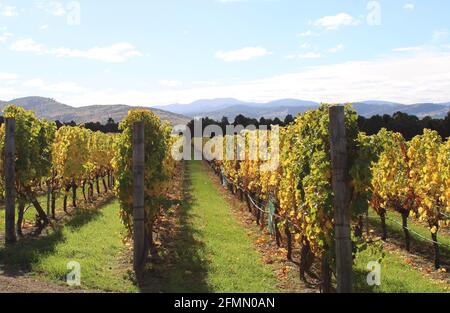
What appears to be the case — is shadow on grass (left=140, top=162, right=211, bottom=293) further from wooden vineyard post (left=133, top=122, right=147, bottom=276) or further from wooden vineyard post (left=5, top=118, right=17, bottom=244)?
wooden vineyard post (left=5, top=118, right=17, bottom=244)

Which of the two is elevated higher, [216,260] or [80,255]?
[80,255]

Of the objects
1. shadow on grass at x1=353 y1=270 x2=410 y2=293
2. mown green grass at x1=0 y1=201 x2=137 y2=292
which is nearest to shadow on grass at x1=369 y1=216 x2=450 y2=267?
shadow on grass at x1=353 y1=270 x2=410 y2=293

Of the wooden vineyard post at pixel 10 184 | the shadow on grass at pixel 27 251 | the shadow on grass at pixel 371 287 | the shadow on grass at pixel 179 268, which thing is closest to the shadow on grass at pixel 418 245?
the shadow on grass at pixel 371 287

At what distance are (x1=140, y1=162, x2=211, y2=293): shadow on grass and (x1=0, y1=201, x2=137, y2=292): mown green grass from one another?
22.0 inches

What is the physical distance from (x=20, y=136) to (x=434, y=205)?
12360 mm

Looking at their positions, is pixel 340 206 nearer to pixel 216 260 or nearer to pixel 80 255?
pixel 216 260

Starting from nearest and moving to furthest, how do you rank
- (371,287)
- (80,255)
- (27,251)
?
(371,287) → (80,255) → (27,251)

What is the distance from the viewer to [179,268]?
425 inches

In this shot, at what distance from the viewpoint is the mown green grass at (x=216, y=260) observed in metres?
9.54

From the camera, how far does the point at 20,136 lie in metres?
13.7

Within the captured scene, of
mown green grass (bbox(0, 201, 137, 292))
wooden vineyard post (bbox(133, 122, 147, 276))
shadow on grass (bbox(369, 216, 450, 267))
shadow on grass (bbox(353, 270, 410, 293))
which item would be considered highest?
wooden vineyard post (bbox(133, 122, 147, 276))

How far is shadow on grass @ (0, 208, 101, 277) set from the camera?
10.6 m

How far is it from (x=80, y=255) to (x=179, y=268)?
2.67m

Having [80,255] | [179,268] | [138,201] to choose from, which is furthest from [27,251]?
[179,268]
